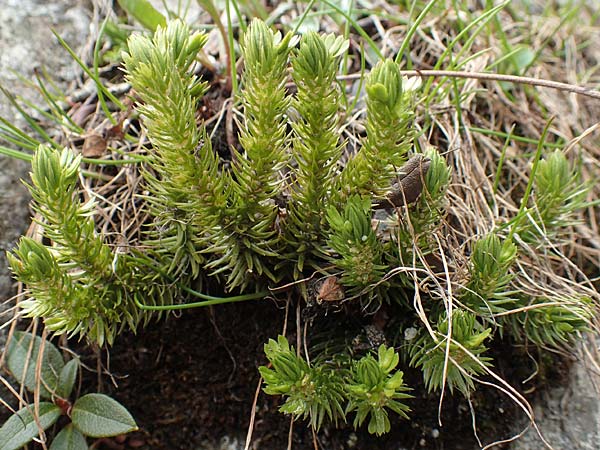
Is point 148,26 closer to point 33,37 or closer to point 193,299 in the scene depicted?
point 33,37

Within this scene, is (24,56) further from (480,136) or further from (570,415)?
(570,415)

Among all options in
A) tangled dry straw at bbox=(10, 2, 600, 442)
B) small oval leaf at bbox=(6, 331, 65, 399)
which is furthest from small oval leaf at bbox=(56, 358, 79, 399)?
tangled dry straw at bbox=(10, 2, 600, 442)

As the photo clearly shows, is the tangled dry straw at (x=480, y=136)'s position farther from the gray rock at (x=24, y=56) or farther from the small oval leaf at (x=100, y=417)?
the small oval leaf at (x=100, y=417)

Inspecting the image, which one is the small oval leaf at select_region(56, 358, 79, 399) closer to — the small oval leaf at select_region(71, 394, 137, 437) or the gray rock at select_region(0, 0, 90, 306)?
the small oval leaf at select_region(71, 394, 137, 437)

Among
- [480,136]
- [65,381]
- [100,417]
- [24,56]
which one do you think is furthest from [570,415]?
[24,56]

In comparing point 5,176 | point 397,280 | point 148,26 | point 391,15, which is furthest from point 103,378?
point 391,15

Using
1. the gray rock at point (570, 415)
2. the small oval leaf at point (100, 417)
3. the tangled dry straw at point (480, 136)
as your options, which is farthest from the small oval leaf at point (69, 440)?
the gray rock at point (570, 415)
